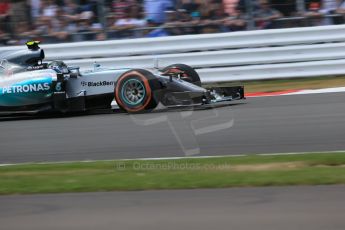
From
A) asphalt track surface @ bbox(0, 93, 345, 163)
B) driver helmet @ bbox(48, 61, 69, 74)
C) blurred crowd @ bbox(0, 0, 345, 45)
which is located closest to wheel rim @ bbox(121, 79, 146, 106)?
asphalt track surface @ bbox(0, 93, 345, 163)

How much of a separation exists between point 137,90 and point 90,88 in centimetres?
83

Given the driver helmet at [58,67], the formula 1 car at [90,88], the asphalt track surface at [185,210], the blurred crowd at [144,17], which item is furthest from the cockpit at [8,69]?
the asphalt track surface at [185,210]

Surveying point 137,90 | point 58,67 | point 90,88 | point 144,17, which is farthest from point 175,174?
point 144,17

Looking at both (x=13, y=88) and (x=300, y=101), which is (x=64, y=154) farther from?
(x=300, y=101)

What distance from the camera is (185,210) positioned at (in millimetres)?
5082

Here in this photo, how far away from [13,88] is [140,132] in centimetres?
297

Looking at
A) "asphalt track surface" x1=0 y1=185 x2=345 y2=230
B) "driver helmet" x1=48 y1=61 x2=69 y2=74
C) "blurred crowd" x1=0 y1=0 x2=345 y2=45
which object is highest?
"blurred crowd" x1=0 y1=0 x2=345 y2=45

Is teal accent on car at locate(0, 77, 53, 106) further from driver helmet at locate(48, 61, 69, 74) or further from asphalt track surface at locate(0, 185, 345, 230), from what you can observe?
asphalt track surface at locate(0, 185, 345, 230)

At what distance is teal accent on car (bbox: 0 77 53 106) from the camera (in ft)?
36.0

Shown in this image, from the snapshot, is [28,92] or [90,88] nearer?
[90,88]

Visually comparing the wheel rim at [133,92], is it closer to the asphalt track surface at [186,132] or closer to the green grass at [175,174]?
the asphalt track surface at [186,132]

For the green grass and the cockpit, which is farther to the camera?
the cockpit

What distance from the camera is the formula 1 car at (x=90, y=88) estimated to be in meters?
10.4

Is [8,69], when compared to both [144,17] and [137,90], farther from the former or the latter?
[144,17]
